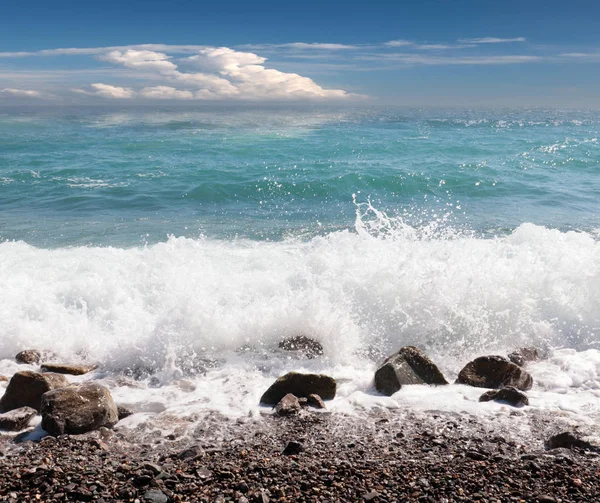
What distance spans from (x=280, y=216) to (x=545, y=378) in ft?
30.9

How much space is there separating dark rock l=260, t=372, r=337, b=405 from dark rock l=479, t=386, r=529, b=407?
1528mm

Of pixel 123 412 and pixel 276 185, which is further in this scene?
pixel 276 185

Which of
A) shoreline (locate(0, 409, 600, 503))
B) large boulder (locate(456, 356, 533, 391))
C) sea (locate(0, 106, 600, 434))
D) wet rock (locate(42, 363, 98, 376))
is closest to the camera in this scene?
shoreline (locate(0, 409, 600, 503))

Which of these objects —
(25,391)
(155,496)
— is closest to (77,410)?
(25,391)

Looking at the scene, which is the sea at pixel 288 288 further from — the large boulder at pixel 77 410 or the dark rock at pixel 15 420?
the dark rock at pixel 15 420

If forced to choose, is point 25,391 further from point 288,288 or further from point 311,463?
point 288,288

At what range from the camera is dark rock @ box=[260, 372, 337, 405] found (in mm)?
5332

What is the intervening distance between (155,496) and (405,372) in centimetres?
301

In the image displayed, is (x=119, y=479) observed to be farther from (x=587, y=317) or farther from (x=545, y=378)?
(x=587, y=317)

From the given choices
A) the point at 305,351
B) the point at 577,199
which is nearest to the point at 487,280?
the point at 305,351

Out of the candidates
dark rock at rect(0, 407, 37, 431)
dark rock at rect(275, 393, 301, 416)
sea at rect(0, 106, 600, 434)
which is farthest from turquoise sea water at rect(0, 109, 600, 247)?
dark rock at rect(275, 393, 301, 416)

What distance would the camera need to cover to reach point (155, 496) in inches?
141

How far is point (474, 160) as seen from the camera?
23969 millimetres

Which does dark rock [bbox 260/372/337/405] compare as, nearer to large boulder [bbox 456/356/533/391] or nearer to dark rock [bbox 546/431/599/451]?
→ large boulder [bbox 456/356/533/391]
